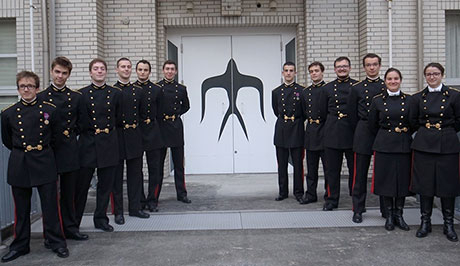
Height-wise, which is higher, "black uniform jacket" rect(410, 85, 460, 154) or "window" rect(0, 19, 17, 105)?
"window" rect(0, 19, 17, 105)

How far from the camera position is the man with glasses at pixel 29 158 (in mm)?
4910

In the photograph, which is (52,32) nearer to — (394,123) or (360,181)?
(360,181)

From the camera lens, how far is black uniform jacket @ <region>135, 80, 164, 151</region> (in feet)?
22.1

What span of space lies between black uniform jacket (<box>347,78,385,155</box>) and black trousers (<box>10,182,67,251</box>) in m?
3.64

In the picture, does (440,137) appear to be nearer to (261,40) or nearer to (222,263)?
(222,263)

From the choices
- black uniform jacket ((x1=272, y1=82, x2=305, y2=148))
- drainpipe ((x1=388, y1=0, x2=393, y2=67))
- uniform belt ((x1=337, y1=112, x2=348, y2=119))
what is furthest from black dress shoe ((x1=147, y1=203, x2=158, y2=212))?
drainpipe ((x1=388, y1=0, x2=393, y2=67))

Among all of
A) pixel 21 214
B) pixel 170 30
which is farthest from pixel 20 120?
pixel 170 30

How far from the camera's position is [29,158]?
16.2ft

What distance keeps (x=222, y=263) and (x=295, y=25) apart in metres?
6.29

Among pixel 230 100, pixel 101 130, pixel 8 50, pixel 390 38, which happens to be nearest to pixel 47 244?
pixel 101 130

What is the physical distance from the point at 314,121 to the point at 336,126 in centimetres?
54

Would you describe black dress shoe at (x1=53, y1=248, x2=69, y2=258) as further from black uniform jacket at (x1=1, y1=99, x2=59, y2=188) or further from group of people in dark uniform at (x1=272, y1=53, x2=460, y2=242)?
group of people in dark uniform at (x1=272, y1=53, x2=460, y2=242)

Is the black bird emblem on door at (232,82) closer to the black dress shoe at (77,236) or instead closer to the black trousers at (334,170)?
the black trousers at (334,170)

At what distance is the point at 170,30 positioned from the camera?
9.95m
